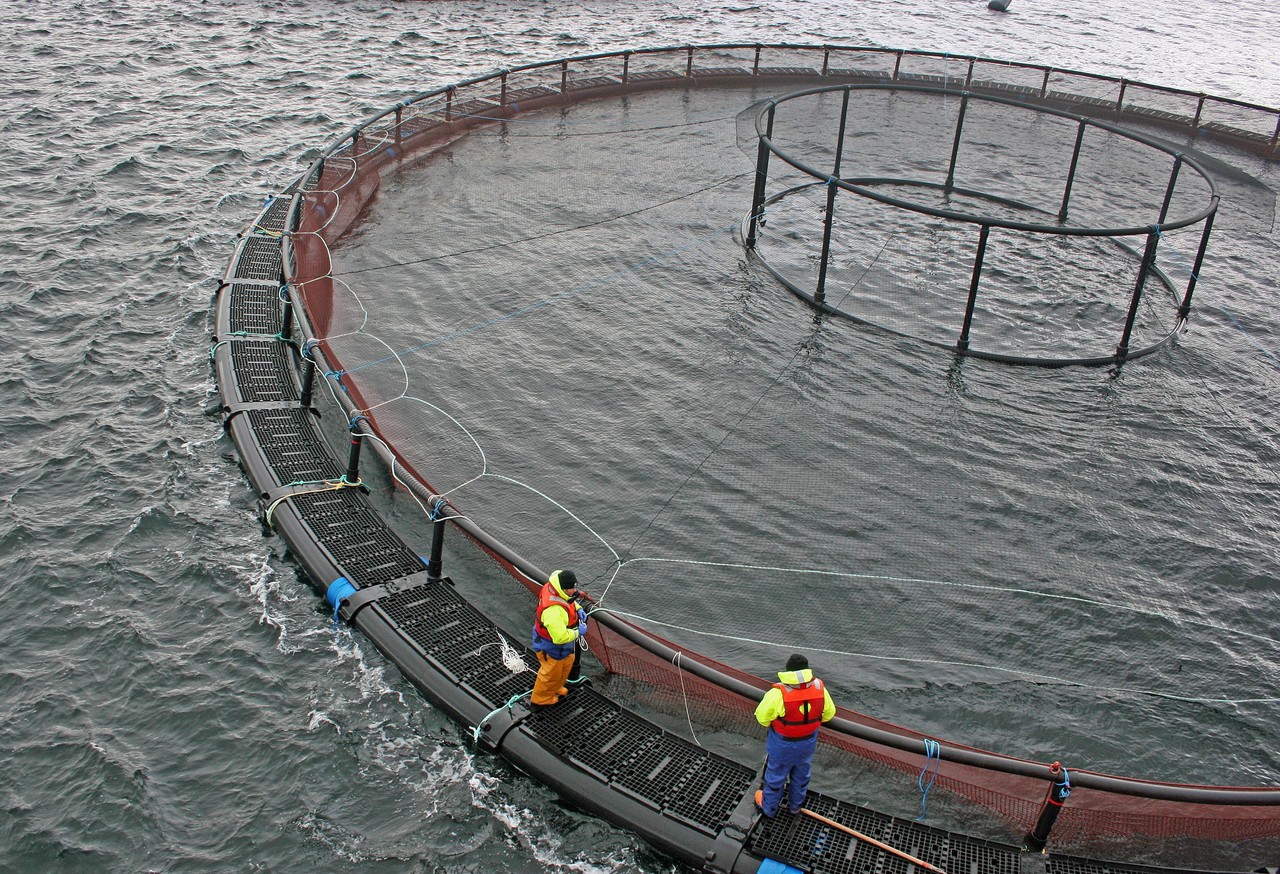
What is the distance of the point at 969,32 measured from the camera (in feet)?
165

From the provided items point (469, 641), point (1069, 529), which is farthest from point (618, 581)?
point (1069, 529)

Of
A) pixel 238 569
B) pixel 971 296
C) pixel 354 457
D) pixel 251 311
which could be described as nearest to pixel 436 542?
pixel 354 457

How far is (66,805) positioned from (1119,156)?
2501 cm

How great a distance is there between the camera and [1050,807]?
9648 mm

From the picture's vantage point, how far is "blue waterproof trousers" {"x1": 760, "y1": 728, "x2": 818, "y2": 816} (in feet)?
32.1

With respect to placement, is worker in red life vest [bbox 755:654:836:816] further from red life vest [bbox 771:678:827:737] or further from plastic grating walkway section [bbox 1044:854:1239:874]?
plastic grating walkway section [bbox 1044:854:1239:874]

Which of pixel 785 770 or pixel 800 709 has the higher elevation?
pixel 800 709

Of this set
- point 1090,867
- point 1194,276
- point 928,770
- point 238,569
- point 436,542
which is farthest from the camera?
point 1194,276

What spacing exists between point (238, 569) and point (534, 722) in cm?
506

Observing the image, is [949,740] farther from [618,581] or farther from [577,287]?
[577,287]

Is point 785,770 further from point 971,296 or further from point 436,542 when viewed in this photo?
point 971,296

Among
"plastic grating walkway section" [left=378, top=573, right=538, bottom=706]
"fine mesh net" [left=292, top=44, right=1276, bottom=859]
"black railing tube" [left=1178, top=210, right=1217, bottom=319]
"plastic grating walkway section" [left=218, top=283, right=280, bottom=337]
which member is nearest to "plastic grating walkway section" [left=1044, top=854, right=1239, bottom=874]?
"fine mesh net" [left=292, top=44, right=1276, bottom=859]

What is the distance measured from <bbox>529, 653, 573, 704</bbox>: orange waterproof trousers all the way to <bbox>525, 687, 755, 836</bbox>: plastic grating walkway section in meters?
0.18

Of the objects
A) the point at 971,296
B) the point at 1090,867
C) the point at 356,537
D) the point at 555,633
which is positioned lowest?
the point at 356,537
